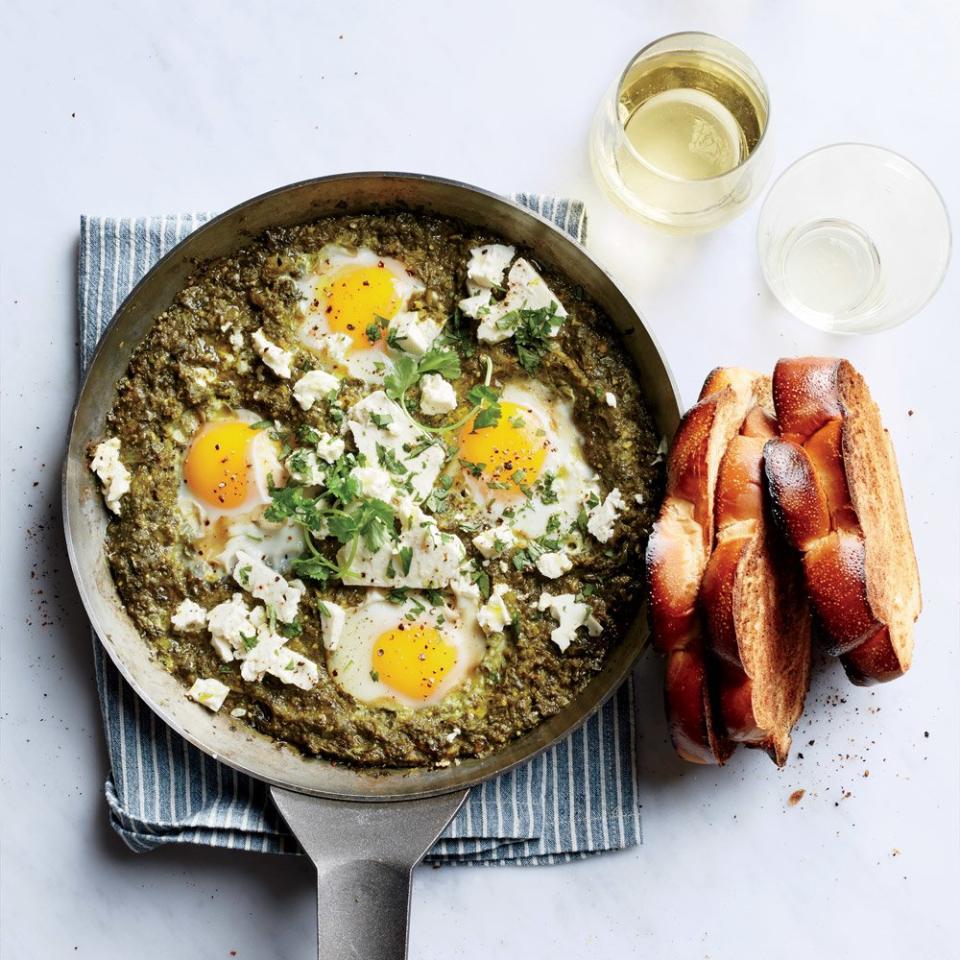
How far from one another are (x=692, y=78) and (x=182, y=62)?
1.84 metres

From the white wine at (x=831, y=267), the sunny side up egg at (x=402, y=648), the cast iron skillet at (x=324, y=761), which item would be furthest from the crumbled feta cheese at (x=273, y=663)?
the white wine at (x=831, y=267)

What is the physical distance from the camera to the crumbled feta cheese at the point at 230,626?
3488 mm

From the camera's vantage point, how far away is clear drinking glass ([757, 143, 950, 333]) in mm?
3686

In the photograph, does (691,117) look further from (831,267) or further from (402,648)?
(402,648)

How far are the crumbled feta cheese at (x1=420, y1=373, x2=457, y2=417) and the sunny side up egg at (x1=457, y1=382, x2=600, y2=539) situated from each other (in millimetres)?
113

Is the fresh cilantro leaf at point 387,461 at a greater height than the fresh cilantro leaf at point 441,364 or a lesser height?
lesser

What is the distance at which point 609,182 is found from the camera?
3.68 m

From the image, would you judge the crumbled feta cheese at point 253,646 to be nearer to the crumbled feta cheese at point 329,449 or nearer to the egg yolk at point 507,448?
the crumbled feta cheese at point 329,449

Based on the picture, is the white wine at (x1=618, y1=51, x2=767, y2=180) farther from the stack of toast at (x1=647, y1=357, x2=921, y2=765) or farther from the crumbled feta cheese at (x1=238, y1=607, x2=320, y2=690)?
the crumbled feta cheese at (x1=238, y1=607, x2=320, y2=690)

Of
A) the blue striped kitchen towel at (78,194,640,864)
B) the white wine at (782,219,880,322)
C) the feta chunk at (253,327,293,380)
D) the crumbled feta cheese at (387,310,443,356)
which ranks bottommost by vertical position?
the blue striped kitchen towel at (78,194,640,864)

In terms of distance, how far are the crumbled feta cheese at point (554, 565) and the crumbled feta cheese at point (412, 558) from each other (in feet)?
0.90

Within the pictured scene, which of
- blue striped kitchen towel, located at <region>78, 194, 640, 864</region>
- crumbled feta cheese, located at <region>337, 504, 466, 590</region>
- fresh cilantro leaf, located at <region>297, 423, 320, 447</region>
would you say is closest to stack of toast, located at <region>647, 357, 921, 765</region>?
blue striped kitchen towel, located at <region>78, 194, 640, 864</region>

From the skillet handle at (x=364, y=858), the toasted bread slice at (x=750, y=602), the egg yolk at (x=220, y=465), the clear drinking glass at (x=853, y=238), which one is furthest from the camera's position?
the clear drinking glass at (x=853, y=238)

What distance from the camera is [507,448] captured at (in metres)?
3.56
